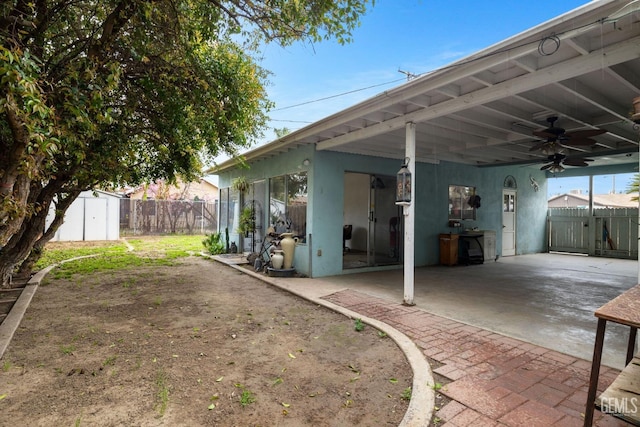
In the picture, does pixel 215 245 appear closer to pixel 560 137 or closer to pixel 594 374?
pixel 560 137

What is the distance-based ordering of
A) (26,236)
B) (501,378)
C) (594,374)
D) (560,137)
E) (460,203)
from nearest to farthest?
(594,374) → (501,378) → (560,137) → (26,236) → (460,203)

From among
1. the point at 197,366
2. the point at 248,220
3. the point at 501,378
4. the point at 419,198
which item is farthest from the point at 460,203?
the point at 197,366

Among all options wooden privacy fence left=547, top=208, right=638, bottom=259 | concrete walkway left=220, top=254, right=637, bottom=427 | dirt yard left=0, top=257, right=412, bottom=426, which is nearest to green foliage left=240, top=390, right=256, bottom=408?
dirt yard left=0, top=257, right=412, bottom=426

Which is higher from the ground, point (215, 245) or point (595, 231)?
point (595, 231)

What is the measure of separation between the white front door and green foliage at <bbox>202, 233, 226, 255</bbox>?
8.81 meters

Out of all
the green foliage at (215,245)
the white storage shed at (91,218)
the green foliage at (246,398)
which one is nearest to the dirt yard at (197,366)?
the green foliage at (246,398)

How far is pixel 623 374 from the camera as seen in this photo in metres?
2.05

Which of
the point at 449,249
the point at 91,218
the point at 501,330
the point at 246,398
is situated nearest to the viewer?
the point at 246,398

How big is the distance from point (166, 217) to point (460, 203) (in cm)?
1362

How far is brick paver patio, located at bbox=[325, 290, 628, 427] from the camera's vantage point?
2178mm

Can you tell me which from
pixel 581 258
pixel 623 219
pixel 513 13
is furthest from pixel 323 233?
pixel 623 219

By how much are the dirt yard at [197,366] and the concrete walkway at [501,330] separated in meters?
0.45

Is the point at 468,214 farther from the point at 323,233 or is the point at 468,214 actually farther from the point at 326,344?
the point at 326,344

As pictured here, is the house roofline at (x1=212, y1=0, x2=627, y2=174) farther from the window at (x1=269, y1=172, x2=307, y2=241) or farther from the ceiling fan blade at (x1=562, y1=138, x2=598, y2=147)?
the ceiling fan blade at (x1=562, y1=138, x2=598, y2=147)
